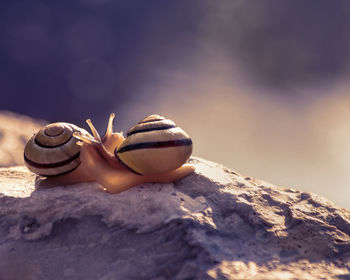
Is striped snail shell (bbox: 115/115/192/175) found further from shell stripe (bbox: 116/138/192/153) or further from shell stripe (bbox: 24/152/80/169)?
shell stripe (bbox: 24/152/80/169)

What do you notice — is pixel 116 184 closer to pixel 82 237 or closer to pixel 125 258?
pixel 82 237

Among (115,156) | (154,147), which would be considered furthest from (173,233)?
(115,156)

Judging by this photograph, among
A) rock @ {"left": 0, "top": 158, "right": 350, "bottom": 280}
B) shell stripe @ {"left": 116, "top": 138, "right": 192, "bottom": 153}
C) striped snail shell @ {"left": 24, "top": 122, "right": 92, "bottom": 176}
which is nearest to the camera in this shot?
rock @ {"left": 0, "top": 158, "right": 350, "bottom": 280}

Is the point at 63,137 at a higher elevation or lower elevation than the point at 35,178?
higher

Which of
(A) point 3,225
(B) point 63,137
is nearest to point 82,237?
(A) point 3,225

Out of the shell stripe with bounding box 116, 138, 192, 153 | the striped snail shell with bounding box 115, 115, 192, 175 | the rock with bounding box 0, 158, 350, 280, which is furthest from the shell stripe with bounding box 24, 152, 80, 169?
the shell stripe with bounding box 116, 138, 192, 153

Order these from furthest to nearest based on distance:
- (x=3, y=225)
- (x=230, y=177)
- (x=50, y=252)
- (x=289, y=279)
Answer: (x=230, y=177) → (x=3, y=225) → (x=50, y=252) → (x=289, y=279)

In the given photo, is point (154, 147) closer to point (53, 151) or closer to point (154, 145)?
point (154, 145)
